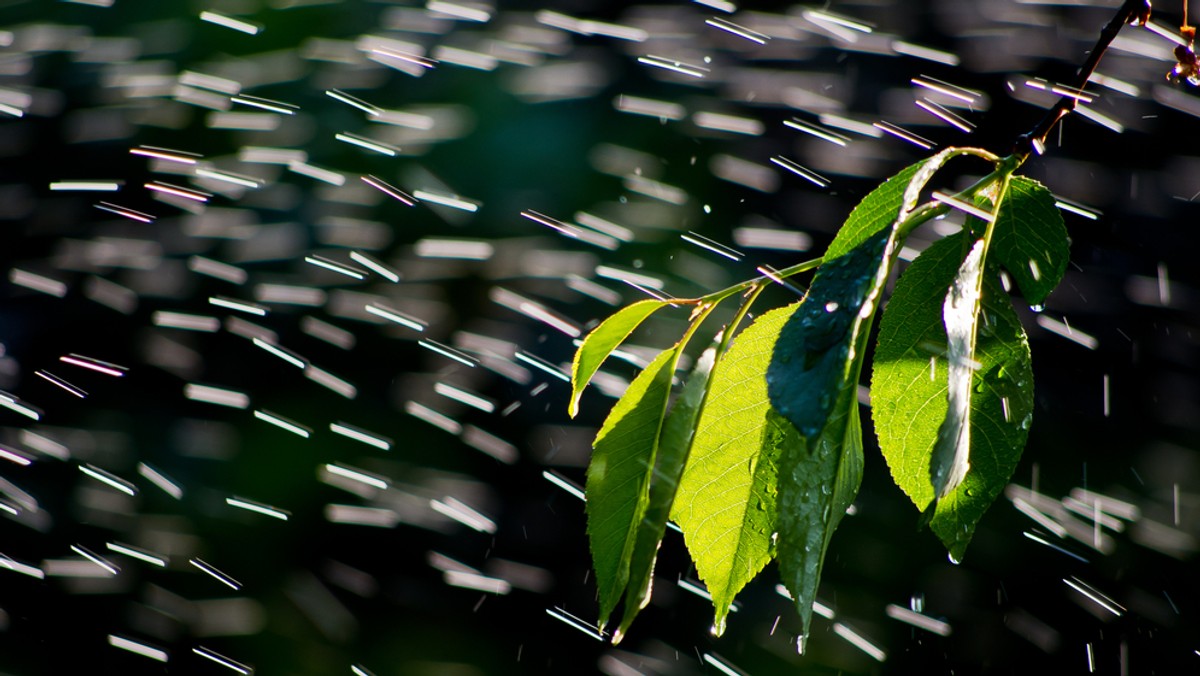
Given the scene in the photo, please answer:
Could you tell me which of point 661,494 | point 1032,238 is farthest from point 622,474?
point 1032,238

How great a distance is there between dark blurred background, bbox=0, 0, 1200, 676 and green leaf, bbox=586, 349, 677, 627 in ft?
3.57

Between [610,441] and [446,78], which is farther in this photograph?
[446,78]

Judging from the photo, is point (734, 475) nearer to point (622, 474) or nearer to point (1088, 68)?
point (622, 474)

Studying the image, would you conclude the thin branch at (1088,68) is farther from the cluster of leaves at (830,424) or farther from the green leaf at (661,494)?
the green leaf at (661,494)

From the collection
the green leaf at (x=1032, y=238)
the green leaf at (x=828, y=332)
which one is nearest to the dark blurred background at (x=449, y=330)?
the green leaf at (x=1032, y=238)

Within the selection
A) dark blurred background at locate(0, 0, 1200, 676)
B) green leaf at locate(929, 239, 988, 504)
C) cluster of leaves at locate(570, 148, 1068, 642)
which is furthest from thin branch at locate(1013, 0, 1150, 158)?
dark blurred background at locate(0, 0, 1200, 676)

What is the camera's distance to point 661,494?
26cm

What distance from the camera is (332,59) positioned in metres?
1.65

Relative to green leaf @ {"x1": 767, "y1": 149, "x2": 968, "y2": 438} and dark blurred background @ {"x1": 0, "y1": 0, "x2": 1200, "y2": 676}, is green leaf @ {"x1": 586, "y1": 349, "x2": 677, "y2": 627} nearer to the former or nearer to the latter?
green leaf @ {"x1": 767, "y1": 149, "x2": 968, "y2": 438}

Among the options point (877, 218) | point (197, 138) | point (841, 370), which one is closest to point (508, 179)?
point (197, 138)

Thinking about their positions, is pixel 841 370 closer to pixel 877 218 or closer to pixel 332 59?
pixel 877 218

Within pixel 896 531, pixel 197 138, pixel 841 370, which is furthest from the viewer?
pixel 197 138

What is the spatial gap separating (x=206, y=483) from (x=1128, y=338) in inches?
58.7

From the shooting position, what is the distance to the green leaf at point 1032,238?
0.35m
